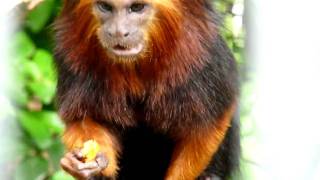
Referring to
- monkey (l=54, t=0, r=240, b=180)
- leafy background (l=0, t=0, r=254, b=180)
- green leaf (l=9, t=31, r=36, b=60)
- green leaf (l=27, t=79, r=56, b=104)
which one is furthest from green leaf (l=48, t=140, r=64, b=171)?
monkey (l=54, t=0, r=240, b=180)

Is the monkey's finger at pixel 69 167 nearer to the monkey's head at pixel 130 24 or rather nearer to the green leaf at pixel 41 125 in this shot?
the monkey's head at pixel 130 24

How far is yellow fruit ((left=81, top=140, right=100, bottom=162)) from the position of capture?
2201 mm

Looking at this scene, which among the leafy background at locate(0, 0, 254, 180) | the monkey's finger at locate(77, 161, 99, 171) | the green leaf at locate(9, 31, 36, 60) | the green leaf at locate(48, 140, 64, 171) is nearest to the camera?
the monkey's finger at locate(77, 161, 99, 171)

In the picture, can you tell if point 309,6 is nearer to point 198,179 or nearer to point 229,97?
point 229,97

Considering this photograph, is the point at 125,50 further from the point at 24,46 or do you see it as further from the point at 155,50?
the point at 24,46

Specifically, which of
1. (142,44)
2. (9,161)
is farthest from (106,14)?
(9,161)

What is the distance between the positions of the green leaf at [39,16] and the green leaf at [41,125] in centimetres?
34

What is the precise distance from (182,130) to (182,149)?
0.12 meters

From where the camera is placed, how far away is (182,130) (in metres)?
2.39

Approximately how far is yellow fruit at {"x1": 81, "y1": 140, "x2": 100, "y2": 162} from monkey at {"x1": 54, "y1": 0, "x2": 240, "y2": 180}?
0.06 ft

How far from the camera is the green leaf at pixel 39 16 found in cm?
294

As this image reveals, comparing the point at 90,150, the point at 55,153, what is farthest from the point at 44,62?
the point at 90,150

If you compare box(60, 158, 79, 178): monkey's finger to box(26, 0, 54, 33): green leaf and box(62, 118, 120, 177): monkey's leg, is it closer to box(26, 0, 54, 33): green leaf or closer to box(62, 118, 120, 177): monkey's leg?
box(62, 118, 120, 177): monkey's leg

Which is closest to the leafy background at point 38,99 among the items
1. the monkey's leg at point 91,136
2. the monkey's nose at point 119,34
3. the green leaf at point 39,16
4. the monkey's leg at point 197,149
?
the green leaf at point 39,16
